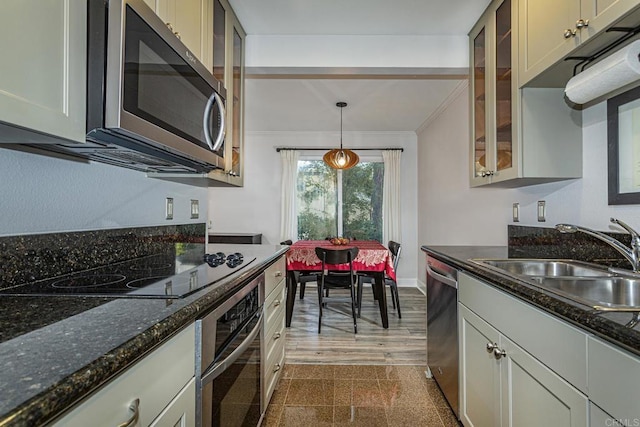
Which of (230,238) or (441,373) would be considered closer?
(441,373)

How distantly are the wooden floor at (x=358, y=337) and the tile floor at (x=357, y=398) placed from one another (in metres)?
0.15

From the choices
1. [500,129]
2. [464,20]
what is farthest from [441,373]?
[464,20]

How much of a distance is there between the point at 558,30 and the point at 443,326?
5.15 feet

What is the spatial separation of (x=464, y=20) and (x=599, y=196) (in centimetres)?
146

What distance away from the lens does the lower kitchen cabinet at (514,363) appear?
0.94m

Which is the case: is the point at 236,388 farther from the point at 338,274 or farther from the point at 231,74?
the point at 338,274

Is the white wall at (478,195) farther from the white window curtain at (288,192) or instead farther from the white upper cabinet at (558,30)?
the white window curtain at (288,192)

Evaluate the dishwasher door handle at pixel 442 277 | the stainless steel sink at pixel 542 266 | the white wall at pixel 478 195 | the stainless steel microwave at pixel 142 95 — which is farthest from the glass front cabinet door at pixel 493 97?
the stainless steel microwave at pixel 142 95

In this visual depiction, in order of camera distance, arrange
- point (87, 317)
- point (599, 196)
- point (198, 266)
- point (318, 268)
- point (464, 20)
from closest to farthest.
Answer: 1. point (87, 317)
2. point (198, 266)
3. point (599, 196)
4. point (464, 20)
5. point (318, 268)

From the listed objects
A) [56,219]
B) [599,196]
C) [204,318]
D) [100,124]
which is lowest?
[204,318]

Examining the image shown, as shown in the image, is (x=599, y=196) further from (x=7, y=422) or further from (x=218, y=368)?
(x=7, y=422)

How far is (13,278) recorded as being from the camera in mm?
1035

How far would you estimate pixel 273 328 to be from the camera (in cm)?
197

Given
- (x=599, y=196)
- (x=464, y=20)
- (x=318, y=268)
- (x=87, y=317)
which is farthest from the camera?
(x=318, y=268)
